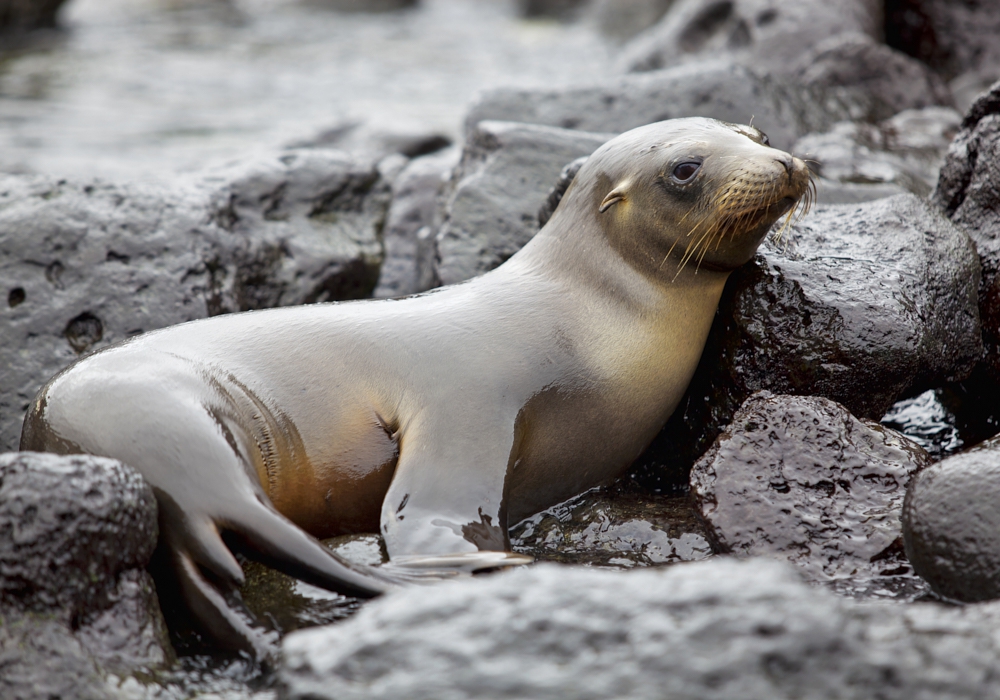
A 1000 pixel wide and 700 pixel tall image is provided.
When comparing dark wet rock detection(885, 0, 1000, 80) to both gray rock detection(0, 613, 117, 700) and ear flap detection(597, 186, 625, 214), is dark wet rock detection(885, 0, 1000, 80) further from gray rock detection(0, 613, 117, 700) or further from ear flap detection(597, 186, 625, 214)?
gray rock detection(0, 613, 117, 700)

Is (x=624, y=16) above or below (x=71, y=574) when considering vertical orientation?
above

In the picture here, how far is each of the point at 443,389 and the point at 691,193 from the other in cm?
133

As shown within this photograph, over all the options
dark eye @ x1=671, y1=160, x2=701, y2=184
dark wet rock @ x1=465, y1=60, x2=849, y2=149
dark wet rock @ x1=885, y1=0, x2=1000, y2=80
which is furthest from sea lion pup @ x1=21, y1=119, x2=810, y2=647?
dark wet rock @ x1=885, y1=0, x2=1000, y2=80

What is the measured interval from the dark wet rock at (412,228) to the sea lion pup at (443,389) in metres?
2.03

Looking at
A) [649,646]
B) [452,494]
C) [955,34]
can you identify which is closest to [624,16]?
[955,34]

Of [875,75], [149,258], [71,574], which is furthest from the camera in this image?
[875,75]

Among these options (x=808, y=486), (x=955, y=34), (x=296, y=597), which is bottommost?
(x=296, y=597)

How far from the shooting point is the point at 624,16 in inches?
854

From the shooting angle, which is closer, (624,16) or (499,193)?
(499,193)

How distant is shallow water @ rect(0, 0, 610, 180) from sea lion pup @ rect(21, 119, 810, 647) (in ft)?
18.1

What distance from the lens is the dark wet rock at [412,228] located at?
6949mm

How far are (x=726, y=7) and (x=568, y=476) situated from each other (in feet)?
30.2

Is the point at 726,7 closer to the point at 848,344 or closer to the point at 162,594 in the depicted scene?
the point at 848,344

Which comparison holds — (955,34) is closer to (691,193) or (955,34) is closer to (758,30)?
(758,30)
